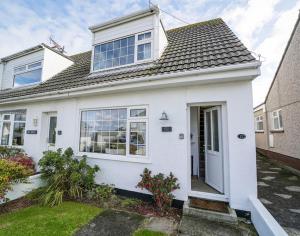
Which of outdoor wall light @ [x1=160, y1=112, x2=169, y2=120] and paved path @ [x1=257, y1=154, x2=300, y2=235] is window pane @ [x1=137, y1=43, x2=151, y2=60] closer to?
outdoor wall light @ [x1=160, y1=112, x2=169, y2=120]

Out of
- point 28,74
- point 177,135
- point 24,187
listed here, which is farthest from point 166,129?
point 28,74

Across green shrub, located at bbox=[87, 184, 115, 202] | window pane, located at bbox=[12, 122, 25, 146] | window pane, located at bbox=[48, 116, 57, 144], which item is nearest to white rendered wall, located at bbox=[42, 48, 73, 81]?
window pane, located at bbox=[48, 116, 57, 144]

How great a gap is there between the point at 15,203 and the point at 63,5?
860 cm

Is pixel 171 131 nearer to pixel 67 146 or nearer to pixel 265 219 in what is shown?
pixel 265 219

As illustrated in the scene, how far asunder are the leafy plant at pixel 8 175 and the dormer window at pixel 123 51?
5046mm

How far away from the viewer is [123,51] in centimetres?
736

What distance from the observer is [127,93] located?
6.22 metres

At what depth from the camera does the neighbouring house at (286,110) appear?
8508 mm

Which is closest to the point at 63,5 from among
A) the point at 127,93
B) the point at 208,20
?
the point at 127,93

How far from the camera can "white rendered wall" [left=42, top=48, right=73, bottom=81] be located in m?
9.46

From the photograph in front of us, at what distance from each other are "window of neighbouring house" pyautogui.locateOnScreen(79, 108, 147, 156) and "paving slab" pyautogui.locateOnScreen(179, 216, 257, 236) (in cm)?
252

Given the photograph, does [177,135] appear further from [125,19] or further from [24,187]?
[24,187]

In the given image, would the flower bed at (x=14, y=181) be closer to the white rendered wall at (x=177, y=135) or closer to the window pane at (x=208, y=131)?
the white rendered wall at (x=177, y=135)

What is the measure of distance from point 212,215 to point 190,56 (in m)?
5.14
